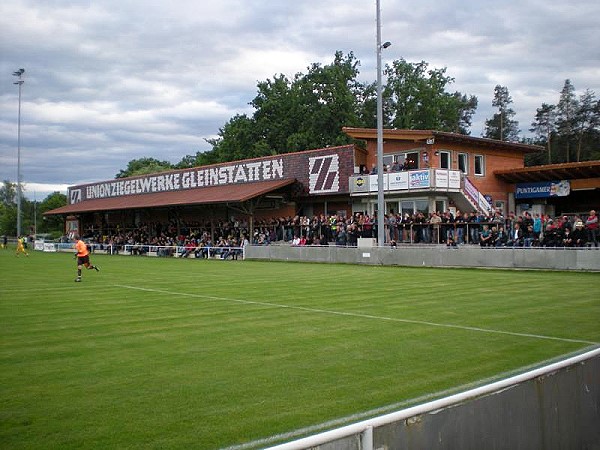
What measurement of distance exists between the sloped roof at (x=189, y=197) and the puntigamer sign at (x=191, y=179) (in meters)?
0.65

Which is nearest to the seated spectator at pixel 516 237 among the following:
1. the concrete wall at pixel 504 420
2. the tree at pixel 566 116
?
the concrete wall at pixel 504 420

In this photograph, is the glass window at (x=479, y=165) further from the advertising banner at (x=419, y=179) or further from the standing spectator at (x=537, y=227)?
the standing spectator at (x=537, y=227)

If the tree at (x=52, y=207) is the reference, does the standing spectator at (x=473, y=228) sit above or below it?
below

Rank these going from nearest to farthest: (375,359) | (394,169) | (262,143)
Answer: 1. (375,359)
2. (394,169)
3. (262,143)

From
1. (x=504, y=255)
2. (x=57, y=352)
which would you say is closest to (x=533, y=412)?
(x=57, y=352)

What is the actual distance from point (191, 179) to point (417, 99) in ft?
92.6

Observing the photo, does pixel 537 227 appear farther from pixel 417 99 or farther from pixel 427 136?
pixel 417 99

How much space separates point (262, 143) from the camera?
219 feet

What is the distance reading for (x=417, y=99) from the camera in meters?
68.6

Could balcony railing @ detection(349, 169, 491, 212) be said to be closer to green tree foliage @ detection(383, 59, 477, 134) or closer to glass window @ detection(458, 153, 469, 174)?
glass window @ detection(458, 153, 469, 174)

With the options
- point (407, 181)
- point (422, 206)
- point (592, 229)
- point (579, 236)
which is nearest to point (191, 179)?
point (407, 181)

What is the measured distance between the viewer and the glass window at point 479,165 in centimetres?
4078

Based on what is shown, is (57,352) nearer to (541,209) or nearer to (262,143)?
(541,209)

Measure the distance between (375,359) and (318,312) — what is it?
4.61m
